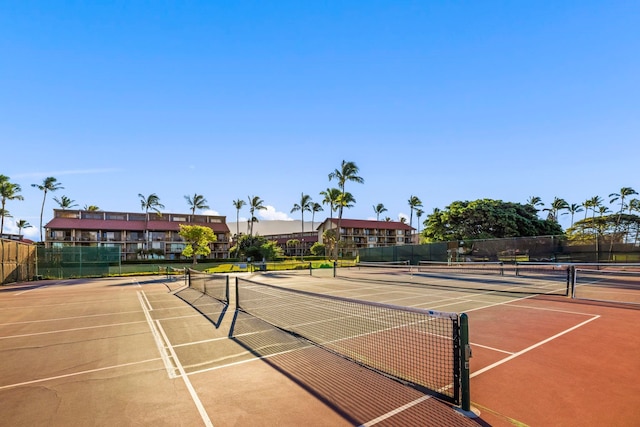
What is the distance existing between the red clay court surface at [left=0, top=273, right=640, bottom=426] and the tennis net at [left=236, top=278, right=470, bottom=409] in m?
0.40

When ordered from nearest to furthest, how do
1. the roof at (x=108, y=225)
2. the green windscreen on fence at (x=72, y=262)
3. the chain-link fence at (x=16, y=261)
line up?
the chain-link fence at (x=16, y=261), the green windscreen on fence at (x=72, y=262), the roof at (x=108, y=225)

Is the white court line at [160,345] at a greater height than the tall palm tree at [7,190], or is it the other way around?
the tall palm tree at [7,190]

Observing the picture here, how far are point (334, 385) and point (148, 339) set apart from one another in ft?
19.5

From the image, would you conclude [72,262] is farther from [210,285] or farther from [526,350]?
[526,350]

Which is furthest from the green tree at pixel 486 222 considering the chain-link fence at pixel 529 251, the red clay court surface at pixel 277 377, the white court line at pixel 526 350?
the white court line at pixel 526 350

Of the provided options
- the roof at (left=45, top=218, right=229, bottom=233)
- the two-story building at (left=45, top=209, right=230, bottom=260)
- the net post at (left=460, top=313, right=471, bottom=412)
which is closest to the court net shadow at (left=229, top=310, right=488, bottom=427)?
the net post at (left=460, top=313, right=471, bottom=412)

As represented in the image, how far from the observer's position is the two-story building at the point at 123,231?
68.5 metres

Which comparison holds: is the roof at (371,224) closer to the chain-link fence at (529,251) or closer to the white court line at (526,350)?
the chain-link fence at (529,251)

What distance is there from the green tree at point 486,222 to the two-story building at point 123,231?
5083 cm

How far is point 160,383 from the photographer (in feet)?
19.7

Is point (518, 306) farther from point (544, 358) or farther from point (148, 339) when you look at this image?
point (148, 339)

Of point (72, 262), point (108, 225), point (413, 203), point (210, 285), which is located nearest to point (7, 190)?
point (108, 225)

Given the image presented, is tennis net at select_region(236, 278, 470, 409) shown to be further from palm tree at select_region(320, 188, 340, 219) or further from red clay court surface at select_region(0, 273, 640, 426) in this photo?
palm tree at select_region(320, 188, 340, 219)

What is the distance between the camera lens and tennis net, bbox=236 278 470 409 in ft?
16.7
